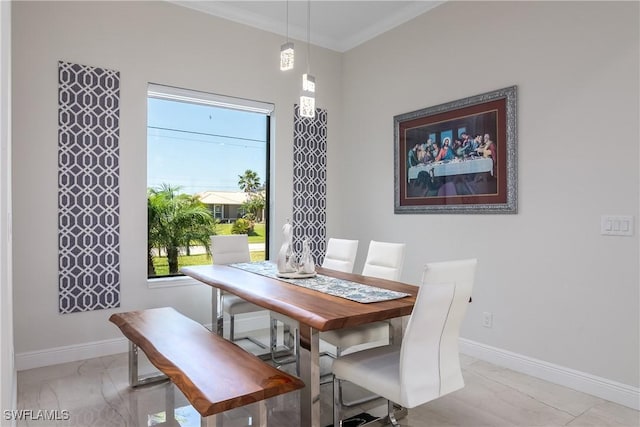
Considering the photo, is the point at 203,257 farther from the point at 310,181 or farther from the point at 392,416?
the point at 392,416

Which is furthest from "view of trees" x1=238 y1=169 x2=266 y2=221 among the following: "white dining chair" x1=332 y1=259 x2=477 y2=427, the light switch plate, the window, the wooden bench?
the light switch plate

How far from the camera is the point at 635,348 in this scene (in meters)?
2.54

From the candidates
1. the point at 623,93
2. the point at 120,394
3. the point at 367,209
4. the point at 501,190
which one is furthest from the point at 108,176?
the point at 623,93

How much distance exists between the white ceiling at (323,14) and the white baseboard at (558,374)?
9.94ft

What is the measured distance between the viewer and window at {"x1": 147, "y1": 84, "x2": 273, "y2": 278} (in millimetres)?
3885

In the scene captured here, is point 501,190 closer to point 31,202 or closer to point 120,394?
A: point 120,394

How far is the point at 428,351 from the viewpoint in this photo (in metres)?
1.88

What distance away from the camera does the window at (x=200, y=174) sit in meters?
3.88

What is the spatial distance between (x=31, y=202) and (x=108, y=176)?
0.57 meters

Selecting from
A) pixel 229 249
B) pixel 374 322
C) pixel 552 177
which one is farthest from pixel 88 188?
pixel 552 177

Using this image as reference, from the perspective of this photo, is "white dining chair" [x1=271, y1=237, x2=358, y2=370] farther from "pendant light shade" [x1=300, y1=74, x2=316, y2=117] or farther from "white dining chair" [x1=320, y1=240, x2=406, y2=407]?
"pendant light shade" [x1=300, y1=74, x2=316, y2=117]

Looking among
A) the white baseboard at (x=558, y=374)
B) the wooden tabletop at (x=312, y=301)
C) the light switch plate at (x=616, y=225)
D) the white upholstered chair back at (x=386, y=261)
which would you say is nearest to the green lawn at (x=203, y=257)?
the wooden tabletop at (x=312, y=301)

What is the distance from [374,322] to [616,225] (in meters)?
1.69

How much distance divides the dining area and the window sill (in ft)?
2.97
